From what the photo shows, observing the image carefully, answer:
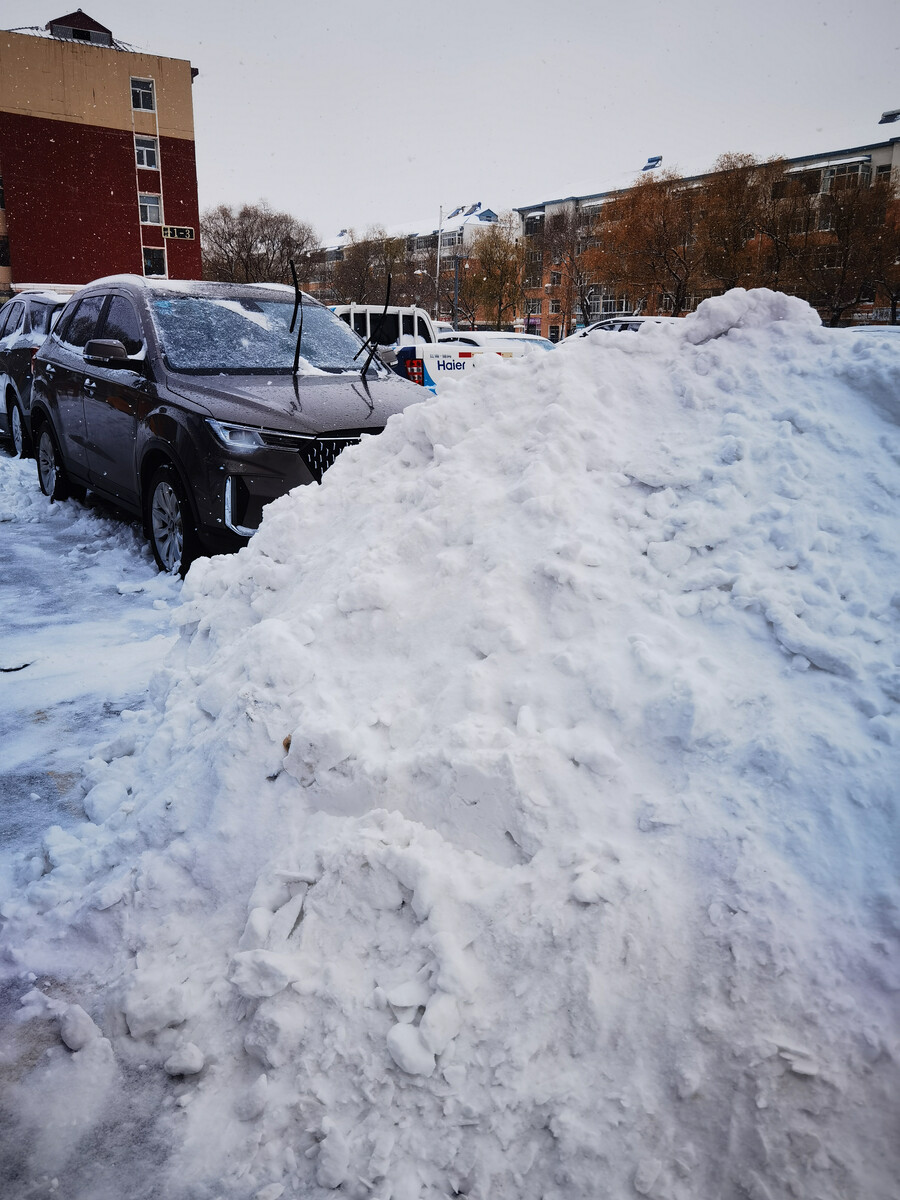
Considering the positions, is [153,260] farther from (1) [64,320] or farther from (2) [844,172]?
(2) [844,172]

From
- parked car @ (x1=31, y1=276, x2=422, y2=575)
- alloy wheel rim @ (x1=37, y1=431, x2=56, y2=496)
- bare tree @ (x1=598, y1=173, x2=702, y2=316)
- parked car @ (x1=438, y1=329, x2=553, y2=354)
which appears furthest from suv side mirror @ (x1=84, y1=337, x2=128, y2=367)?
bare tree @ (x1=598, y1=173, x2=702, y2=316)

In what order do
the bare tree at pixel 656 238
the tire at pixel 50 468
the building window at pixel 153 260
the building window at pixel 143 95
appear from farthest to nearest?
the bare tree at pixel 656 238 → the building window at pixel 153 260 → the building window at pixel 143 95 → the tire at pixel 50 468

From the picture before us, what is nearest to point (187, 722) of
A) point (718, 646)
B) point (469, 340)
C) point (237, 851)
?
point (237, 851)

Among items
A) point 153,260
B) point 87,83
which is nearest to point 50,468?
point 153,260

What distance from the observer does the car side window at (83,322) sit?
6480mm

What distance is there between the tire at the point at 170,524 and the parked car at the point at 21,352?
3.86m

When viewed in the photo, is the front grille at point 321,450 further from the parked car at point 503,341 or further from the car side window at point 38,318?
the parked car at point 503,341

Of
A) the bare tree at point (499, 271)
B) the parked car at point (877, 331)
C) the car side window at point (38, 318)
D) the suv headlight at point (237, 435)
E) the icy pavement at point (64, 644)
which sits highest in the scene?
the bare tree at point (499, 271)

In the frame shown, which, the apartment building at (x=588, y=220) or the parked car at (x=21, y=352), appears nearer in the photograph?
the parked car at (x=21, y=352)

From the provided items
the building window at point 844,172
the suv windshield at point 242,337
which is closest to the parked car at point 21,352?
the suv windshield at point 242,337

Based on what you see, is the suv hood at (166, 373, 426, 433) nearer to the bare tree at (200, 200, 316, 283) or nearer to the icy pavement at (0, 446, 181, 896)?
the icy pavement at (0, 446, 181, 896)

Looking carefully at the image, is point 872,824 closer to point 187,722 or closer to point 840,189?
point 187,722

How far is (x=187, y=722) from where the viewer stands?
9.52ft

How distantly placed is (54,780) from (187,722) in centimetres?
71
